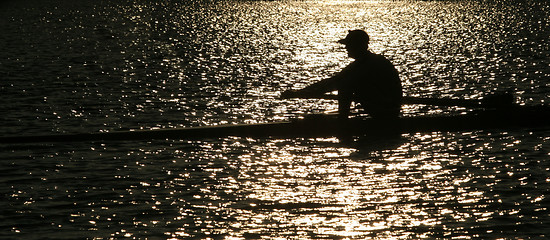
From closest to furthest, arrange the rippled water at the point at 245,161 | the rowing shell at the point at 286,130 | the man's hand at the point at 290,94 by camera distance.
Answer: the rippled water at the point at 245,161, the rowing shell at the point at 286,130, the man's hand at the point at 290,94

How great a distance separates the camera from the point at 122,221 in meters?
17.1

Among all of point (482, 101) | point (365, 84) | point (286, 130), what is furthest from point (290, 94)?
point (482, 101)

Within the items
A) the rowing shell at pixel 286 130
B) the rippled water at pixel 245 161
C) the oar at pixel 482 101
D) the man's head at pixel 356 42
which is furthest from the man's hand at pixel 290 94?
the man's head at pixel 356 42

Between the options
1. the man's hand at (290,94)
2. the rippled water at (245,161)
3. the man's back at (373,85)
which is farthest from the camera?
the man's hand at (290,94)

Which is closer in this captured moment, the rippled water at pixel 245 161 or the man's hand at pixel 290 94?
the rippled water at pixel 245 161

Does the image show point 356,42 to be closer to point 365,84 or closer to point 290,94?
point 365,84

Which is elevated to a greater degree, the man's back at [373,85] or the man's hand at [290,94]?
the man's hand at [290,94]

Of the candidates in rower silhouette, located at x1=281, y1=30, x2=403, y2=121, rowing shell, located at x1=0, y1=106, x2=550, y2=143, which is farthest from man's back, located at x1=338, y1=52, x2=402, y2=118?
rowing shell, located at x1=0, y1=106, x2=550, y2=143

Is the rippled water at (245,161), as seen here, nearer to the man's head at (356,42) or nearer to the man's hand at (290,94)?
the man's hand at (290,94)

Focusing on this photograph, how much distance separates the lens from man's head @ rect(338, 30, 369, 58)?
21.5m

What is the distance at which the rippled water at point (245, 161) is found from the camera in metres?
16.8

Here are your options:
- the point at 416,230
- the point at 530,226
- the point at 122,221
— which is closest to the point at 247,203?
the point at 122,221

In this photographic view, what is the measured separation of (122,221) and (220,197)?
2.32 metres

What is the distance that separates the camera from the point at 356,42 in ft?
71.2
